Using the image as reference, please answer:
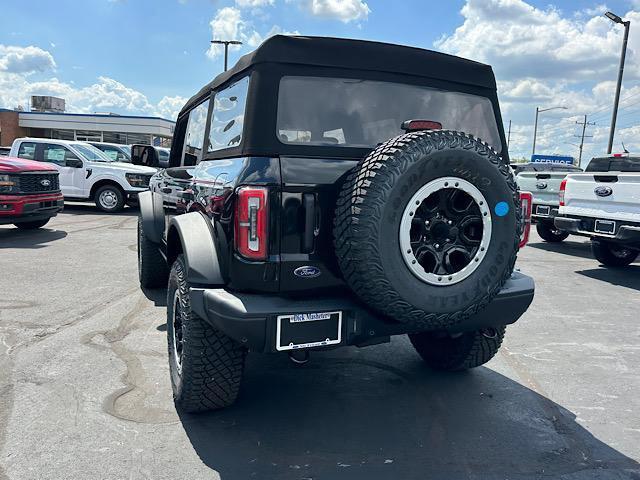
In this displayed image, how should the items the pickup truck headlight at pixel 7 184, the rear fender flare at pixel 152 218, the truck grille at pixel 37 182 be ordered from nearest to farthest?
1. the rear fender flare at pixel 152 218
2. the pickup truck headlight at pixel 7 184
3. the truck grille at pixel 37 182

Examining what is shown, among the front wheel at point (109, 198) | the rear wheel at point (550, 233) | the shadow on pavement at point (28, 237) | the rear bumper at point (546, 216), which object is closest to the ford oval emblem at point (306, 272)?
the shadow on pavement at point (28, 237)

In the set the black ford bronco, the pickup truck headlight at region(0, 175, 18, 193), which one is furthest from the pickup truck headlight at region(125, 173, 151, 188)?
the black ford bronco

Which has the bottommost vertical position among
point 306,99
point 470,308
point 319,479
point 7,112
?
point 319,479

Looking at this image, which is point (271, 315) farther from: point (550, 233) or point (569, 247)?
point (550, 233)

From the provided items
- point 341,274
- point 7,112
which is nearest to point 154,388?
point 341,274

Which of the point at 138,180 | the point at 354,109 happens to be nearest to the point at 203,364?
the point at 354,109

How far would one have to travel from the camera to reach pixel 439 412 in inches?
123

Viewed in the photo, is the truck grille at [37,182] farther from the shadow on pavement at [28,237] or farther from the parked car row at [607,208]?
the parked car row at [607,208]

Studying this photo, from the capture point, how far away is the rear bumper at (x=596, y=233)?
6660 millimetres

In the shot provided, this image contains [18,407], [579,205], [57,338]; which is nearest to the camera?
[18,407]

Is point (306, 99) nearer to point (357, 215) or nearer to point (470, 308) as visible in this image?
point (357, 215)

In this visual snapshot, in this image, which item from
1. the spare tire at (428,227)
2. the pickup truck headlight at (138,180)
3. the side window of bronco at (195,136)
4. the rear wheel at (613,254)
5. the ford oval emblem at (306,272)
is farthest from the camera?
the pickup truck headlight at (138,180)

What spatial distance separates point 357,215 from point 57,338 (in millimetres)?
3042

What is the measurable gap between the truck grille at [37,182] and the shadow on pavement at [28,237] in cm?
79
